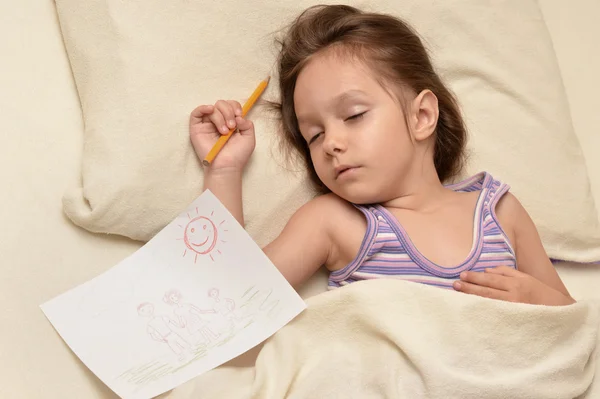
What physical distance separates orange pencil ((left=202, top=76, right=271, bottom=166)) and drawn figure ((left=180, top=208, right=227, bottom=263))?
11 cm

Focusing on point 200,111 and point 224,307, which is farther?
point 200,111

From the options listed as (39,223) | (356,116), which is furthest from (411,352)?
(39,223)

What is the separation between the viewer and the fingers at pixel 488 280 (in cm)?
118

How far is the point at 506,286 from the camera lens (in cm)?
119

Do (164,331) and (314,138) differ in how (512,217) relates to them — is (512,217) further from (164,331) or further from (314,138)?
(164,331)

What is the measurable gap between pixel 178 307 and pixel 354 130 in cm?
42

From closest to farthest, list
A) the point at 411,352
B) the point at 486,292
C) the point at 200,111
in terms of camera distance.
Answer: the point at 411,352 → the point at 486,292 → the point at 200,111

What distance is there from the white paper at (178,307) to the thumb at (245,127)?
16cm

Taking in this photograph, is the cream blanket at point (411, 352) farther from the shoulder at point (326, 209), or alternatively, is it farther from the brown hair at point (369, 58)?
the brown hair at point (369, 58)

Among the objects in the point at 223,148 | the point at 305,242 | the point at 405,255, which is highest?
the point at 223,148

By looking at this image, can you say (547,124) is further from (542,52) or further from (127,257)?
(127,257)

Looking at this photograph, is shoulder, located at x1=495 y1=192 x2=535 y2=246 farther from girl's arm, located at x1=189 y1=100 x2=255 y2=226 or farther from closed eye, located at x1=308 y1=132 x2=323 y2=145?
girl's arm, located at x1=189 y1=100 x2=255 y2=226

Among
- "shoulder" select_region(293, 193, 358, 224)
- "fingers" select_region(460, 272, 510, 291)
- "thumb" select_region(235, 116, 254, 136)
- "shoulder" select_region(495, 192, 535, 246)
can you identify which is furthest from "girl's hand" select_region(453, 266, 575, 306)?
"thumb" select_region(235, 116, 254, 136)

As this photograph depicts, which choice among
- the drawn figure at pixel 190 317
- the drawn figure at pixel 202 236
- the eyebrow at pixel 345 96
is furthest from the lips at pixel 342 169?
the drawn figure at pixel 190 317
